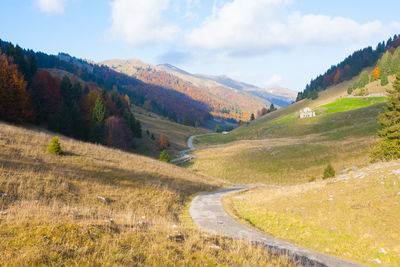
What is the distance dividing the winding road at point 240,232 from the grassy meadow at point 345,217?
849 millimetres

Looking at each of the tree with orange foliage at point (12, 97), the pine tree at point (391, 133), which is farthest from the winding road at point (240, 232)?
the tree with orange foliage at point (12, 97)

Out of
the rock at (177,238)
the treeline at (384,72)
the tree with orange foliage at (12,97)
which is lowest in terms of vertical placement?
the rock at (177,238)

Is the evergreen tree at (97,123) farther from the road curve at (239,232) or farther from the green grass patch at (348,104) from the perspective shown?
the green grass patch at (348,104)

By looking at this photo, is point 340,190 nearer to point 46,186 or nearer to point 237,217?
point 237,217

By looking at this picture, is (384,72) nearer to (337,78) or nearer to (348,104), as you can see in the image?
(348,104)

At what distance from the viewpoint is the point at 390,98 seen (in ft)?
98.6

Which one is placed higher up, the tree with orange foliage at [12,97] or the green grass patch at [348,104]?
the green grass patch at [348,104]

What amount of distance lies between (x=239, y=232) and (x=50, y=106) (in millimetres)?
59708

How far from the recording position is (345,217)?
12055 mm

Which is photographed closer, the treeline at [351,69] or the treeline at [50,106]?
the treeline at [50,106]

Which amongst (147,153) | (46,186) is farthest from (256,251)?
(147,153)

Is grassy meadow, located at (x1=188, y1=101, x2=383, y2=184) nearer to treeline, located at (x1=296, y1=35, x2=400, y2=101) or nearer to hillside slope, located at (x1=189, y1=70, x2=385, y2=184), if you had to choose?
hillside slope, located at (x1=189, y1=70, x2=385, y2=184)

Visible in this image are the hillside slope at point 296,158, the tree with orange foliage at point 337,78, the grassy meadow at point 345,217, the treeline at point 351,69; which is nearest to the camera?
the grassy meadow at point 345,217

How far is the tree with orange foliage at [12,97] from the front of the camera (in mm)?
41344
